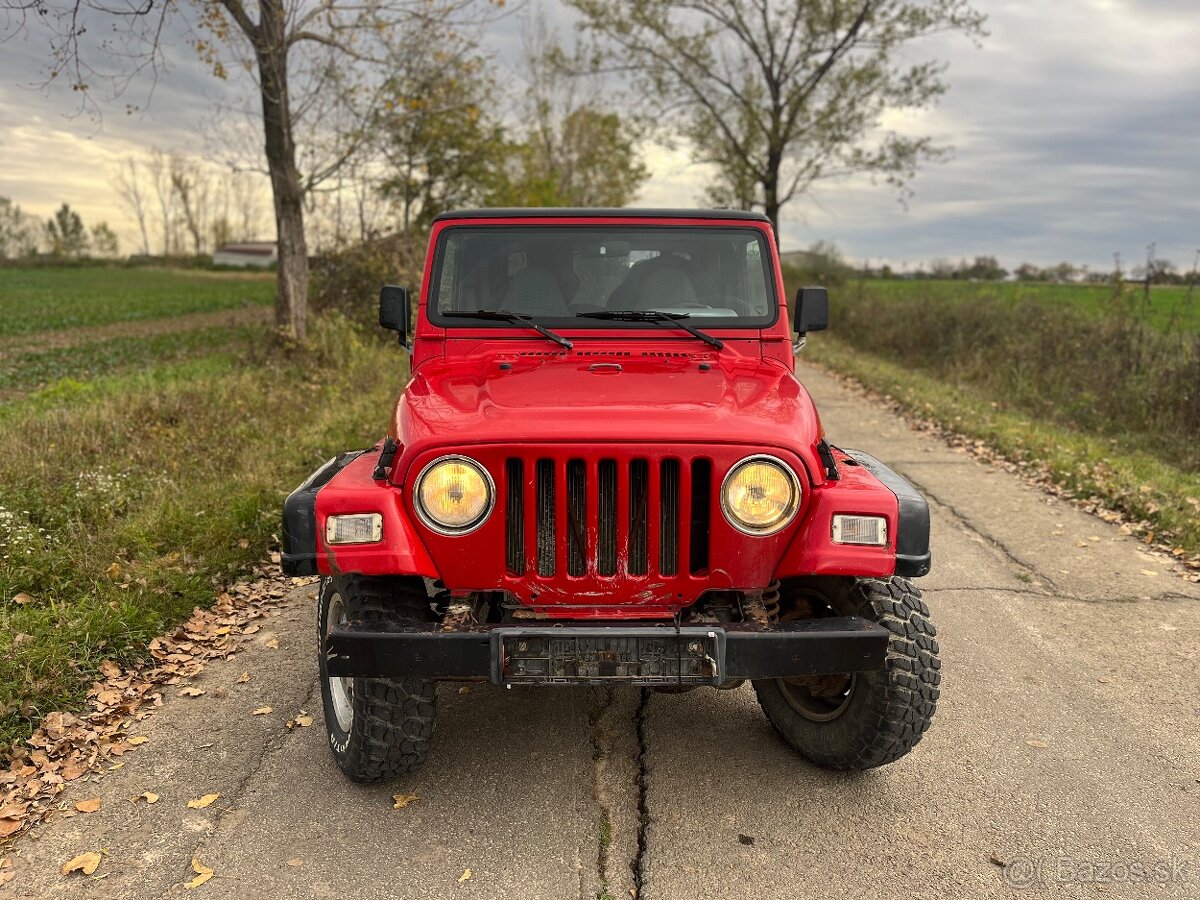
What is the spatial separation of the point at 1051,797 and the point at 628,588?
164 centimetres

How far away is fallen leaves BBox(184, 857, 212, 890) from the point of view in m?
2.56

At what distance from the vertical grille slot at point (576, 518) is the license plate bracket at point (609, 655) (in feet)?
0.78

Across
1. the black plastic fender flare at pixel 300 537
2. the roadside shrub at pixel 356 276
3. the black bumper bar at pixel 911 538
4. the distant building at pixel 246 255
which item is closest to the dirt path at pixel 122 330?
the roadside shrub at pixel 356 276

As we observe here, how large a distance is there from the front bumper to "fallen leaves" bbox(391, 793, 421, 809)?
2.11 feet

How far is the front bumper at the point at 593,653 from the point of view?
2.55 m

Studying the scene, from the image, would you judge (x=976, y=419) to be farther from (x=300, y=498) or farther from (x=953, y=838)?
(x=300, y=498)

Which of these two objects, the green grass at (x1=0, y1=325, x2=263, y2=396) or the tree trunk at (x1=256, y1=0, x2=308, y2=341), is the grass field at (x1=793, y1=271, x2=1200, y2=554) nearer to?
the tree trunk at (x1=256, y1=0, x2=308, y2=341)

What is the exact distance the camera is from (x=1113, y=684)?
3.95m

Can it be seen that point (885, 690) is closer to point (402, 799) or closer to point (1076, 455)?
point (402, 799)

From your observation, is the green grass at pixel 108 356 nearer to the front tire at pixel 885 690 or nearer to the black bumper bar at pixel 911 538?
the front tire at pixel 885 690

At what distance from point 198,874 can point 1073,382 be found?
12137 mm

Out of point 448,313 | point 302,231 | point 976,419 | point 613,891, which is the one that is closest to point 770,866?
point 613,891

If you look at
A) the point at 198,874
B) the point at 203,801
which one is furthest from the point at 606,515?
the point at 203,801

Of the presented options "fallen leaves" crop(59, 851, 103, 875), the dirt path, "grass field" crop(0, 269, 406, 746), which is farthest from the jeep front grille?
the dirt path
